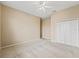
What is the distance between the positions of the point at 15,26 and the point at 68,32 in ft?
11.8

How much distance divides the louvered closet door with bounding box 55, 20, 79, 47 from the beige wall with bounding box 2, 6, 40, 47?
2.40m

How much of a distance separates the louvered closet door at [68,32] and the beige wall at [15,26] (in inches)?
94.5

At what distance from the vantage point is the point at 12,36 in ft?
16.4

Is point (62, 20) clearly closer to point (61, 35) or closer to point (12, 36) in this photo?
point (61, 35)

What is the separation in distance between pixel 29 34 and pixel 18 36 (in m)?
1.40

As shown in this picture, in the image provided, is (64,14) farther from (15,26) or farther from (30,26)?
(15,26)

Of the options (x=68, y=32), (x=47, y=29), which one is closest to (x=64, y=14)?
(x=68, y=32)

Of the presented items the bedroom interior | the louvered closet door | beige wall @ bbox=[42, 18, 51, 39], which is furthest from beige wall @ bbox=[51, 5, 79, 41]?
beige wall @ bbox=[42, 18, 51, 39]

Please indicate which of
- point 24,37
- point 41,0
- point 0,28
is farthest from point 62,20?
point 0,28

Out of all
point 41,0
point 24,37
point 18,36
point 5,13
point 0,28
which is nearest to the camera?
point 41,0

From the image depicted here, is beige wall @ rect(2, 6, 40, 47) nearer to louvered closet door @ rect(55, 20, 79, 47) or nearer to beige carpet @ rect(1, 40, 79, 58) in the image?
beige carpet @ rect(1, 40, 79, 58)

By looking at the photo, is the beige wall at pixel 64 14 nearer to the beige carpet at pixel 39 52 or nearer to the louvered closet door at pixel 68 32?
the louvered closet door at pixel 68 32

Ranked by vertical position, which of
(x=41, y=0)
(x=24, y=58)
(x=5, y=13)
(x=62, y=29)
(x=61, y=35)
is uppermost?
(x=41, y=0)

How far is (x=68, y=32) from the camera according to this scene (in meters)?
5.31
